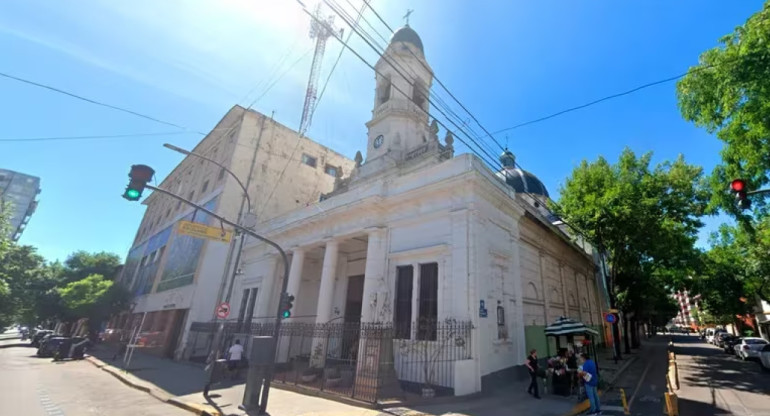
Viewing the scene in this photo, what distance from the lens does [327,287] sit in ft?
51.7

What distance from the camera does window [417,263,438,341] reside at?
12414 mm

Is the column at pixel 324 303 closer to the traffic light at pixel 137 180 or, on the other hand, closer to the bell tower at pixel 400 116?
the bell tower at pixel 400 116

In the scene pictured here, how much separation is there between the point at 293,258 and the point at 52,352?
22.2m

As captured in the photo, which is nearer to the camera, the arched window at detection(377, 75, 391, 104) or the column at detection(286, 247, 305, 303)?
the column at detection(286, 247, 305, 303)

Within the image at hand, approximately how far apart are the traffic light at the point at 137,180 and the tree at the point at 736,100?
46.6 feet

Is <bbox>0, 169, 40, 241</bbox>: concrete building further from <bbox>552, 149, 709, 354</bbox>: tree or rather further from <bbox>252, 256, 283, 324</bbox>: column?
<bbox>552, 149, 709, 354</bbox>: tree

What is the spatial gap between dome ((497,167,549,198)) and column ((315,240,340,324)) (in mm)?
26731

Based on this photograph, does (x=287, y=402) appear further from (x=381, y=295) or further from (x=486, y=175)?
(x=486, y=175)

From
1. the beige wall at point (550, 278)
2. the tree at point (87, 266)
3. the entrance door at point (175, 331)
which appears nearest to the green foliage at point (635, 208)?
the beige wall at point (550, 278)

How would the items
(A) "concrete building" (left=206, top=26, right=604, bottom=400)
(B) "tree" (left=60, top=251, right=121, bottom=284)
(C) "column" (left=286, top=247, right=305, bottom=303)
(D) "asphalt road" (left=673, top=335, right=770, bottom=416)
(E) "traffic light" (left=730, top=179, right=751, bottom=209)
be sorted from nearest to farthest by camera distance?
(E) "traffic light" (left=730, top=179, right=751, bottom=209) → (D) "asphalt road" (left=673, top=335, right=770, bottom=416) → (A) "concrete building" (left=206, top=26, right=604, bottom=400) → (C) "column" (left=286, top=247, right=305, bottom=303) → (B) "tree" (left=60, top=251, right=121, bottom=284)

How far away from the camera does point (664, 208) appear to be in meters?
20.6

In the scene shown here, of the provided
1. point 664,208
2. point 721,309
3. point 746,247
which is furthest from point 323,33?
point 721,309

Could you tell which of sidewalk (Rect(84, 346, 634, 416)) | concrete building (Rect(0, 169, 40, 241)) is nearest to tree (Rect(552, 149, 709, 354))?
sidewalk (Rect(84, 346, 634, 416))

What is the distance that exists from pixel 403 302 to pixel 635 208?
14.9 metres
